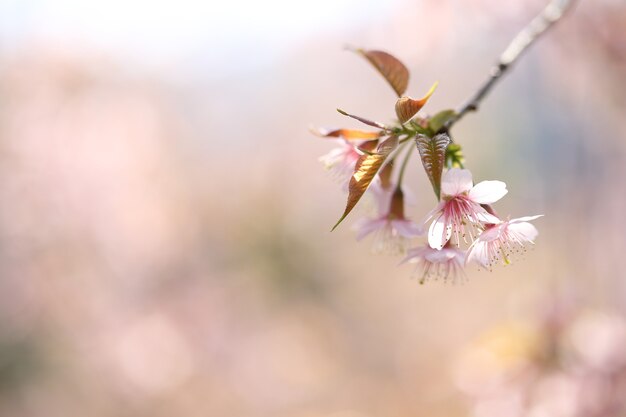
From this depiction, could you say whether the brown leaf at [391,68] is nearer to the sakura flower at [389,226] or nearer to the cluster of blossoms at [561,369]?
the sakura flower at [389,226]

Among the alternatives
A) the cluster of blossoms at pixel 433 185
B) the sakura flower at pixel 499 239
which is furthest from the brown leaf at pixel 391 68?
the sakura flower at pixel 499 239

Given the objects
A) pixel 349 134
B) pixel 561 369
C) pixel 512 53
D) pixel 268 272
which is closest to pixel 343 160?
pixel 349 134

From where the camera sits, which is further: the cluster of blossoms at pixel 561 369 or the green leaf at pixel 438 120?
the cluster of blossoms at pixel 561 369

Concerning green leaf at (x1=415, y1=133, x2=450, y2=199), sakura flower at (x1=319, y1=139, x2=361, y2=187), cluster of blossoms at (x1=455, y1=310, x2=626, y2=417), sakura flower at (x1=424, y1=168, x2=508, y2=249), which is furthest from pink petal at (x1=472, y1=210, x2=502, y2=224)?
cluster of blossoms at (x1=455, y1=310, x2=626, y2=417)

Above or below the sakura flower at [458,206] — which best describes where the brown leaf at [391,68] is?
above

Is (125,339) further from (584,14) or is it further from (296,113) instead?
(296,113)

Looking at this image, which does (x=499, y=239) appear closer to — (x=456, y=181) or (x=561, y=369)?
(x=456, y=181)

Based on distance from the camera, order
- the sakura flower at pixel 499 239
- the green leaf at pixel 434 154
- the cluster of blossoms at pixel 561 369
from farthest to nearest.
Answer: the cluster of blossoms at pixel 561 369
the sakura flower at pixel 499 239
the green leaf at pixel 434 154

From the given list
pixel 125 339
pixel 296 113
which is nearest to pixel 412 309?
pixel 125 339
